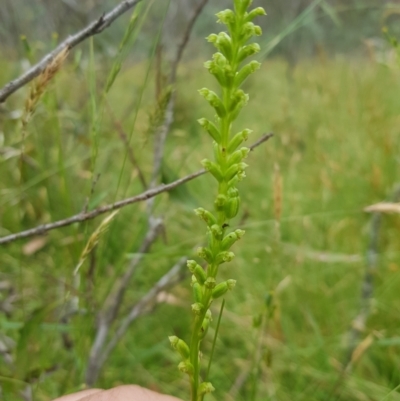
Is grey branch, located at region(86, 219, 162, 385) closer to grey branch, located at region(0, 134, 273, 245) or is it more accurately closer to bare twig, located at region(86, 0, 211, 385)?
bare twig, located at region(86, 0, 211, 385)

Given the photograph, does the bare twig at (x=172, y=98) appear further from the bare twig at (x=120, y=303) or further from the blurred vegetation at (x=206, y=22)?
the blurred vegetation at (x=206, y=22)

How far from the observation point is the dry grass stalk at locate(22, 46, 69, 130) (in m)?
0.52

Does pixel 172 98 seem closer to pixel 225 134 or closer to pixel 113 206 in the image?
pixel 113 206

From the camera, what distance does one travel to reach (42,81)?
52cm

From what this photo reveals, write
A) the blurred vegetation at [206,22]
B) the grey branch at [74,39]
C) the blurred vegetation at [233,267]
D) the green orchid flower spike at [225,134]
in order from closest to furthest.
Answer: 1. the green orchid flower spike at [225,134]
2. the grey branch at [74,39]
3. the blurred vegetation at [233,267]
4. the blurred vegetation at [206,22]

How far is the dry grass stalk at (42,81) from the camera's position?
0.52 m

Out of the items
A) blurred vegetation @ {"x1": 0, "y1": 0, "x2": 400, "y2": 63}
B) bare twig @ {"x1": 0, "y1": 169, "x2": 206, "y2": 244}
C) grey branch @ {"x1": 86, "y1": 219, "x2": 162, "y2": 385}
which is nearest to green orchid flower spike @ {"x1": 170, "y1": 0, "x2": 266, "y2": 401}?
bare twig @ {"x1": 0, "y1": 169, "x2": 206, "y2": 244}

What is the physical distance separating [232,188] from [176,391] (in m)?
0.89

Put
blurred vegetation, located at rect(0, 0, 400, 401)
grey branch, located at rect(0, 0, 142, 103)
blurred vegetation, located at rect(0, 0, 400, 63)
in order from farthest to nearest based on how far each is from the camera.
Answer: blurred vegetation, located at rect(0, 0, 400, 63), blurred vegetation, located at rect(0, 0, 400, 401), grey branch, located at rect(0, 0, 142, 103)

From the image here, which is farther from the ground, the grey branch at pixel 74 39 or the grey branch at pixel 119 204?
the grey branch at pixel 74 39

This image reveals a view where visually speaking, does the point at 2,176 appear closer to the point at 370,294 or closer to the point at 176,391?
the point at 176,391

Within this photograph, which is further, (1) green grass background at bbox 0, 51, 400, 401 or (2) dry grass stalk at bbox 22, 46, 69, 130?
(1) green grass background at bbox 0, 51, 400, 401

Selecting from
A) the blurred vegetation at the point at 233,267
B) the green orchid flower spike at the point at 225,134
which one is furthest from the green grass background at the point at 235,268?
the green orchid flower spike at the point at 225,134

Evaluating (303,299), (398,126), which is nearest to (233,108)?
(303,299)
